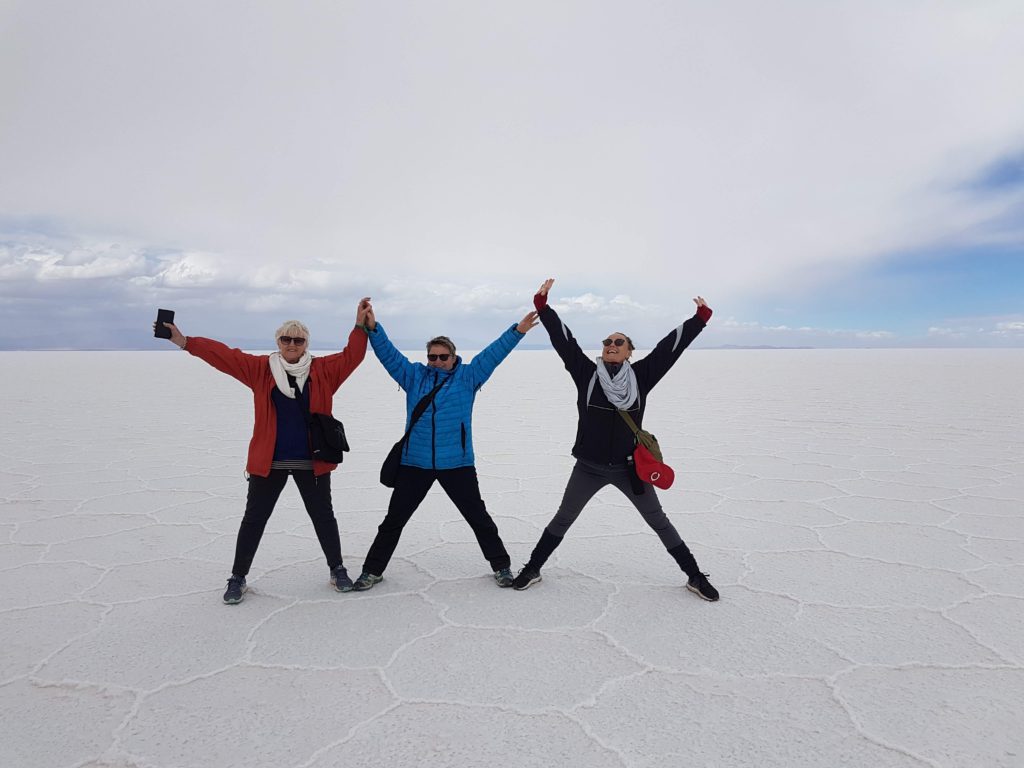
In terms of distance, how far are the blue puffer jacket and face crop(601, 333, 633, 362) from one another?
41 centimetres

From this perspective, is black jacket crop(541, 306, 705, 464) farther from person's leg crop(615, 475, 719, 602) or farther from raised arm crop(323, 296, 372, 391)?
raised arm crop(323, 296, 372, 391)

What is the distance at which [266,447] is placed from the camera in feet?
8.54

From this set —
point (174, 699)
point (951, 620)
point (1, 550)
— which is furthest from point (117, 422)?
point (951, 620)

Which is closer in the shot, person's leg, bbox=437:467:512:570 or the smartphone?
the smartphone

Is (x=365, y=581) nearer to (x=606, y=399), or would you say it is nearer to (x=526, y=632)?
(x=526, y=632)

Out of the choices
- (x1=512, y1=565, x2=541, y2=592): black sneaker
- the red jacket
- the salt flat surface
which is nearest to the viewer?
the salt flat surface

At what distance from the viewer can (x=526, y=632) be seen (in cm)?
241

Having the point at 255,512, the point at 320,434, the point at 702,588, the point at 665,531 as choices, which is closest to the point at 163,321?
the point at 320,434

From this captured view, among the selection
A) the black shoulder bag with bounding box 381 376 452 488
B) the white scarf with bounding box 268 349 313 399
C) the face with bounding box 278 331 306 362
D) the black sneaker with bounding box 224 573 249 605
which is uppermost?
the face with bounding box 278 331 306 362

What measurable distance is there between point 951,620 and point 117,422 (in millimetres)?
9108

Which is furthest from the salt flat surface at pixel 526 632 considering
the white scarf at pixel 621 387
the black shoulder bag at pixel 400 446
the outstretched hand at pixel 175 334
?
the outstretched hand at pixel 175 334

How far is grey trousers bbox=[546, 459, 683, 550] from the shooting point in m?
2.65

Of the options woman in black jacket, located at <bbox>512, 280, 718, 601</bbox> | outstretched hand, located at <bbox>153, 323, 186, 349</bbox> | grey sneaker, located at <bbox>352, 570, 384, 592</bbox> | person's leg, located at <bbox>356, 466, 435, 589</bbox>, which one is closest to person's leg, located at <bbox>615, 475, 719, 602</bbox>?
woman in black jacket, located at <bbox>512, 280, 718, 601</bbox>

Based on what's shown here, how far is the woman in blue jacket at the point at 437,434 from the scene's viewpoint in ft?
8.93
